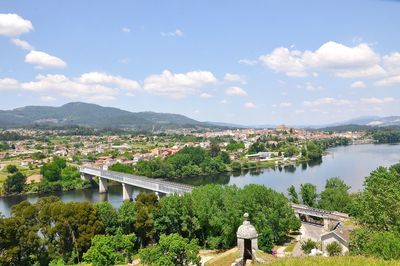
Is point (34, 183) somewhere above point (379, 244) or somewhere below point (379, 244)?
below

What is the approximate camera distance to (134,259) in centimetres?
1359

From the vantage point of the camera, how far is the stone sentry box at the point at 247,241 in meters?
Result: 6.95

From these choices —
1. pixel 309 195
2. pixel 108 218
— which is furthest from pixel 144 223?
pixel 309 195

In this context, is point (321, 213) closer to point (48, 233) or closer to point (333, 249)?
point (333, 249)

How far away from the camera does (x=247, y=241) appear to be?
7070 mm

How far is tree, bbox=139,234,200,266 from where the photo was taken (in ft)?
34.6

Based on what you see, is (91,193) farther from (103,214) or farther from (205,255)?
(205,255)

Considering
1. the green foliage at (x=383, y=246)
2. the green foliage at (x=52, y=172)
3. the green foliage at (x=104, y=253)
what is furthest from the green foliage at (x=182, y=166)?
the green foliage at (x=383, y=246)

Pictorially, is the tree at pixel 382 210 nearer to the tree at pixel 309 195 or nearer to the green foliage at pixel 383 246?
the green foliage at pixel 383 246

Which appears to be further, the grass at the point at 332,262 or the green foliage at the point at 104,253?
the green foliage at the point at 104,253

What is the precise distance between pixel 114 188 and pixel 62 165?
7465 millimetres

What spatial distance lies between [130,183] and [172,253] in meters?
21.0

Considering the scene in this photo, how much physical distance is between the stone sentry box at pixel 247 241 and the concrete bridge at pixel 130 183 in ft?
54.9

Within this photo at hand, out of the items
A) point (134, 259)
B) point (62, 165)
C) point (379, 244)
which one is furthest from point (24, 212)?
point (62, 165)
